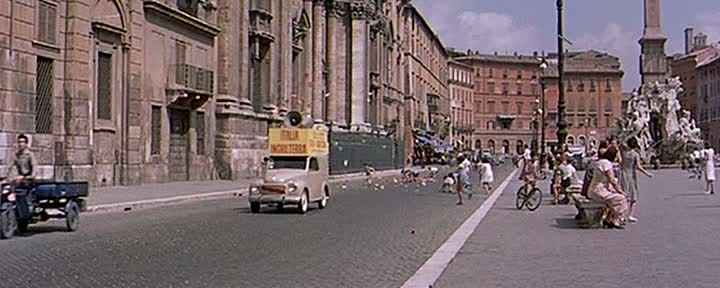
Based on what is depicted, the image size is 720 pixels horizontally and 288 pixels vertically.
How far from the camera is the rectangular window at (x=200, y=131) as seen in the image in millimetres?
39219

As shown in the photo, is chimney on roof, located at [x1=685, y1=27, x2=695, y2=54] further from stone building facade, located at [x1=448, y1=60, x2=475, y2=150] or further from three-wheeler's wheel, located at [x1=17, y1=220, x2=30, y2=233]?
three-wheeler's wheel, located at [x1=17, y1=220, x2=30, y2=233]

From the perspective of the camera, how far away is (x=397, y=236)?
17.2 meters

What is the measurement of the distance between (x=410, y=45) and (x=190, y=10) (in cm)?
5989

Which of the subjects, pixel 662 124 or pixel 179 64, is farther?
pixel 662 124

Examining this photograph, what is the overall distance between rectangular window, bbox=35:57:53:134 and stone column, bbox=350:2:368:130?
127ft

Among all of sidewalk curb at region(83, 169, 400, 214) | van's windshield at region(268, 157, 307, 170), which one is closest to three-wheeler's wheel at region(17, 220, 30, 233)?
sidewalk curb at region(83, 169, 400, 214)

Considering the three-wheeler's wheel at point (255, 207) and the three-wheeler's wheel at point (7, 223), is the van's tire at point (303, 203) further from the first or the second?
the three-wheeler's wheel at point (7, 223)

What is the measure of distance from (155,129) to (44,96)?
8.33m

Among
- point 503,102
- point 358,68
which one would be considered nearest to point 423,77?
point 358,68

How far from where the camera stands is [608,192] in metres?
17.4

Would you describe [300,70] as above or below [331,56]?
below

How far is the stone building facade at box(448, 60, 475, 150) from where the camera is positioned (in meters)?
142

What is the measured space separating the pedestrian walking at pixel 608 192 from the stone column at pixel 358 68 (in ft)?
157

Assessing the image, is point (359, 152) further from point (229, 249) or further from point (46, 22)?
point (229, 249)
